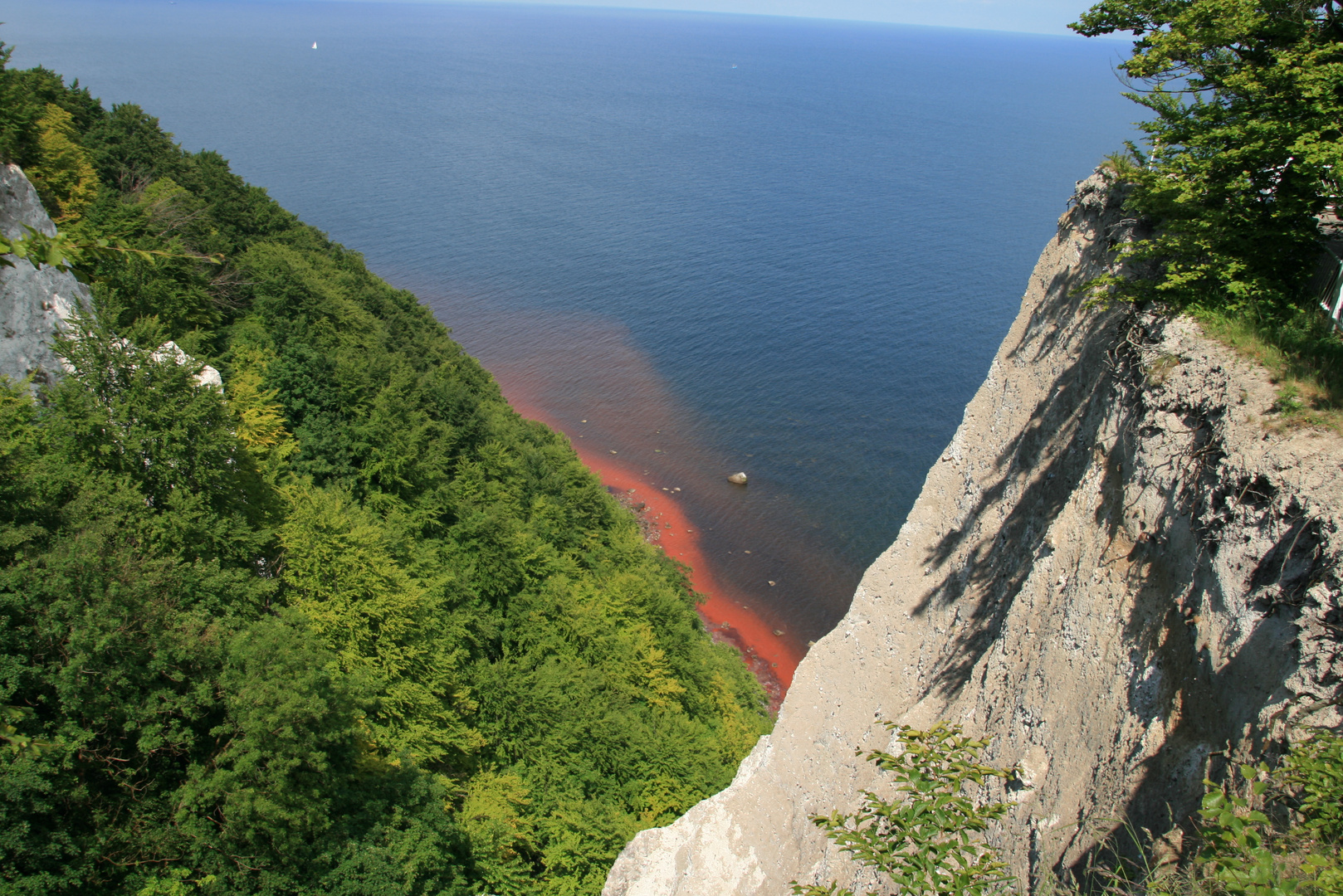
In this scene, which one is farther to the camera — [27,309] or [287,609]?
[27,309]

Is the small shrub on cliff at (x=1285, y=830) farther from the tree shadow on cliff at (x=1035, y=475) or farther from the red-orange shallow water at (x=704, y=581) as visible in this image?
the red-orange shallow water at (x=704, y=581)

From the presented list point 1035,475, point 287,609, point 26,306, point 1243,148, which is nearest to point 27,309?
point 26,306

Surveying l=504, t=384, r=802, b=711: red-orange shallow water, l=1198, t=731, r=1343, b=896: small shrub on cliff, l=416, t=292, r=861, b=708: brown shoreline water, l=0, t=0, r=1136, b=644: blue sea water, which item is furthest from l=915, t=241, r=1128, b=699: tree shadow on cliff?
l=0, t=0, r=1136, b=644: blue sea water

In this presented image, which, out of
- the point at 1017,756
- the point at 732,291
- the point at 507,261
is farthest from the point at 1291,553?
the point at 507,261

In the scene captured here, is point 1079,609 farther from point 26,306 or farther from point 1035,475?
point 26,306

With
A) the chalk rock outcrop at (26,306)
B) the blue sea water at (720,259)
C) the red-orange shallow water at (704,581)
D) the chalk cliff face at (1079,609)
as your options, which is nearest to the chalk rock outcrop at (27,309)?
the chalk rock outcrop at (26,306)

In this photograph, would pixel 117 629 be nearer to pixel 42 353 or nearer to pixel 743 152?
pixel 42 353

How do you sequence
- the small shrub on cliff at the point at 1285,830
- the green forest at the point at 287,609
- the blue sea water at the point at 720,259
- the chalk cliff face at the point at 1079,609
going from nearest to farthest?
the small shrub on cliff at the point at 1285,830
the chalk cliff face at the point at 1079,609
the green forest at the point at 287,609
the blue sea water at the point at 720,259
